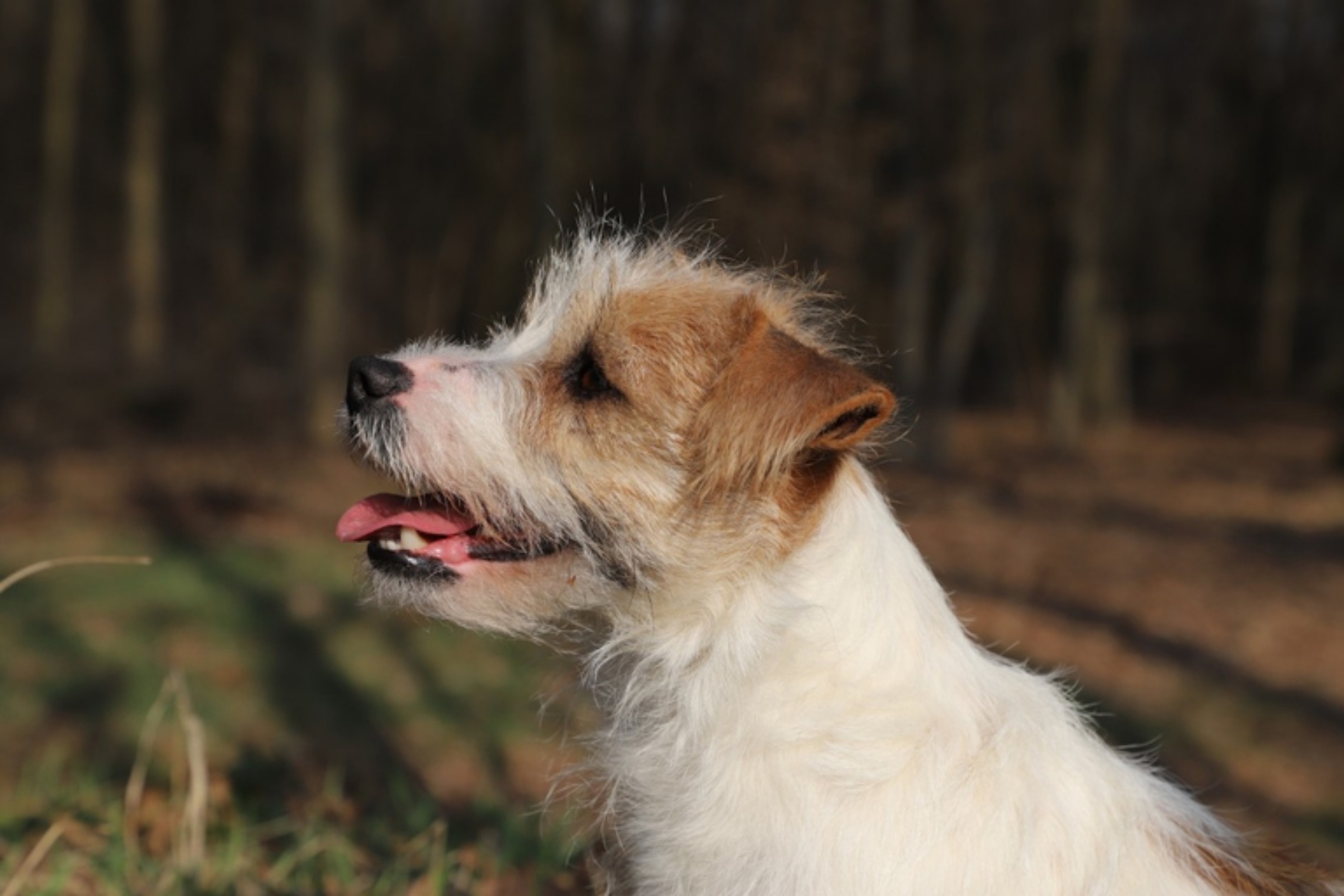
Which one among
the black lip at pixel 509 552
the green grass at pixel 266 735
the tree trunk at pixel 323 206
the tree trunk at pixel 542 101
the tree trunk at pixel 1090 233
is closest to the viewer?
the black lip at pixel 509 552

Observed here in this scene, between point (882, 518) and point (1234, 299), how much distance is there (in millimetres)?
36426

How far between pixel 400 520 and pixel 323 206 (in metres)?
13.8

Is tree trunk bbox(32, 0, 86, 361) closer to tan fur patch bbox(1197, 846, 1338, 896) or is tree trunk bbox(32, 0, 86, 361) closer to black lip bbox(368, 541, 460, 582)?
black lip bbox(368, 541, 460, 582)

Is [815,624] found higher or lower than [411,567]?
higher

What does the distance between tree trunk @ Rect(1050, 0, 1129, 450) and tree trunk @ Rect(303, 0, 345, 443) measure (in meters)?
11.0

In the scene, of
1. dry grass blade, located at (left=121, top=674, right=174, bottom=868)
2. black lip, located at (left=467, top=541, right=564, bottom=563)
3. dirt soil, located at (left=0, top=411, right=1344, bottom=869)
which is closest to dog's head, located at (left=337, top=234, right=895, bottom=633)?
black lip, located at (left=467, top=541, right=564, bottom=563)

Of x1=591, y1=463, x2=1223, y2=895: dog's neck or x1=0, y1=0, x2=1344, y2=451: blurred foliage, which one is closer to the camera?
x1=591, y1=463, x2=1223, y2=895: dog's neck

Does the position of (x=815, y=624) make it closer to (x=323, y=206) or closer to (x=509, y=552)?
(x=509, y=552)

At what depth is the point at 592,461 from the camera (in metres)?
3.09

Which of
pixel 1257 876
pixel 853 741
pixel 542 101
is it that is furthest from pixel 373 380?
pixel 542 101

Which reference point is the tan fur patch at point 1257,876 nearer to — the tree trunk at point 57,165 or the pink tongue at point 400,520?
the pink tongue at point 400,520

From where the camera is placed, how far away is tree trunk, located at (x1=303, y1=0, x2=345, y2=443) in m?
16.2

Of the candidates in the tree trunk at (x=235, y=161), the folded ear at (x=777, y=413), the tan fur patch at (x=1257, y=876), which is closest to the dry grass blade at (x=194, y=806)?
the folded ear at (x=777, y=413)

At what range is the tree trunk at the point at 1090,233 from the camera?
65.8 ft
